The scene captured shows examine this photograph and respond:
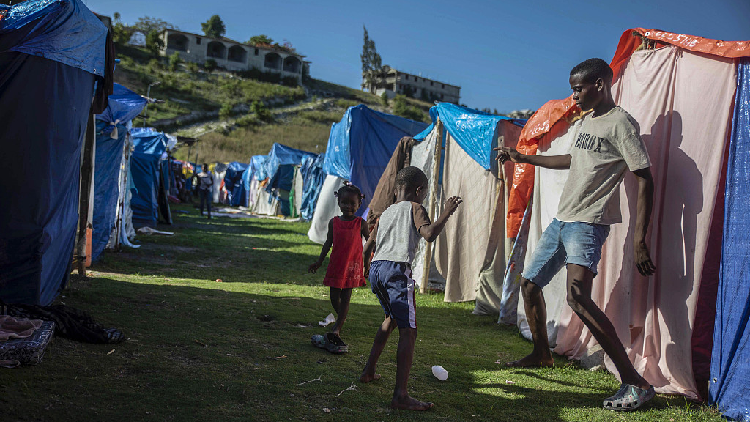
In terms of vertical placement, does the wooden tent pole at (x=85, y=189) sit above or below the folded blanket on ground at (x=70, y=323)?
above

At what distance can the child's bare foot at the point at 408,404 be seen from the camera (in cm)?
313

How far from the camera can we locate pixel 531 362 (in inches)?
165

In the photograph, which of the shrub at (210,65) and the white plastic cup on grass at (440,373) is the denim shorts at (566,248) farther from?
the shrub at (210,65)

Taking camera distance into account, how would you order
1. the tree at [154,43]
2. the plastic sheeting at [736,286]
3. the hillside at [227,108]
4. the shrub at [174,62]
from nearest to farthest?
the plastic sheeting at [736,286], the hillside at [227,108], the shrub at [174,62], the tree at [154,43]

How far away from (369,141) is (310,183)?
9.55m

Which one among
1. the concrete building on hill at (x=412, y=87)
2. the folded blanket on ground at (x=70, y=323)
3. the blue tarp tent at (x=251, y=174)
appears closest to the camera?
the folded blanket on ground at (x=70, y=323)

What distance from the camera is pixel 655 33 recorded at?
4039 millimetres

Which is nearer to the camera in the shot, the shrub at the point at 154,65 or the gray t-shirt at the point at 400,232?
the gray t-shirt at the point at 400,232

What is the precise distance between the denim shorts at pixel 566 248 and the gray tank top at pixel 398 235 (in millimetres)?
1025

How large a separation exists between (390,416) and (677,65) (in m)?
3.11

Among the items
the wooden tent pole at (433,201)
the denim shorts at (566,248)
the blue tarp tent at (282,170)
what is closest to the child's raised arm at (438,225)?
the denim shorts at (566,248)

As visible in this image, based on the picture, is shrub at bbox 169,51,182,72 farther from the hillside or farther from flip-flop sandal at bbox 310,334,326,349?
flip-flop sandal at bbox 310,334,326,349

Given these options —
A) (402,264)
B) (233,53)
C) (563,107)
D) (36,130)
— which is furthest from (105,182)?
(233,53)

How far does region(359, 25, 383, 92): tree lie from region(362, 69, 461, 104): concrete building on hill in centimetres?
50
